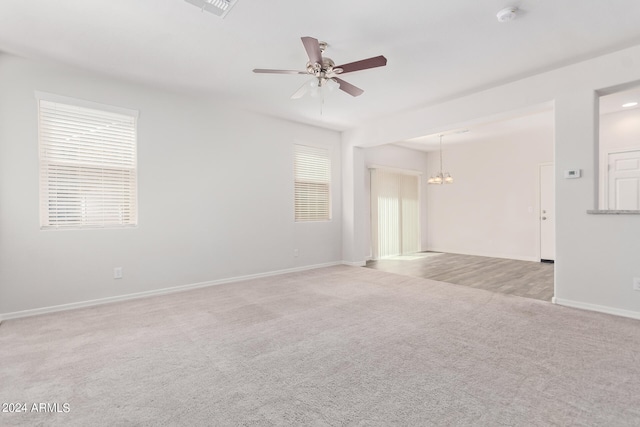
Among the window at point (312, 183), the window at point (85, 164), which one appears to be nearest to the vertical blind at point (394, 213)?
the window at point (312, 183)

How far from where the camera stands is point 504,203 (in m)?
7.14

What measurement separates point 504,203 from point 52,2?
8132 millimetres

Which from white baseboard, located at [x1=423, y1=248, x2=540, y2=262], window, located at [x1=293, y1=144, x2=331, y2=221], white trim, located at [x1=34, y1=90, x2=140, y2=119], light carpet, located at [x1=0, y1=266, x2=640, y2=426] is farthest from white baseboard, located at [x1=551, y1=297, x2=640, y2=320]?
white trim, located at [x1=34, y1=90, x2=140, y2=119]

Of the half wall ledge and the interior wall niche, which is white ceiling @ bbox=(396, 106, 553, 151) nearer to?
the interior wall niche

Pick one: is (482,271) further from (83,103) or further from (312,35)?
(83,103)

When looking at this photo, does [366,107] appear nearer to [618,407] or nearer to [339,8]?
[339,8]

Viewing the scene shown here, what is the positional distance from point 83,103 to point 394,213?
6.35 m

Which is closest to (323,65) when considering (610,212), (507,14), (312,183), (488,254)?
(507,14)

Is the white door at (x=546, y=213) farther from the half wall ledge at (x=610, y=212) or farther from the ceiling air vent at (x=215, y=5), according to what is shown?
the ceiling air vent at (x=215, y=5)

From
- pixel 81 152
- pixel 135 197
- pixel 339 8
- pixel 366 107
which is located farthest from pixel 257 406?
pixel 366 107

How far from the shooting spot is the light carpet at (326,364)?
1685mm

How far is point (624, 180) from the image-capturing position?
5.27 metres

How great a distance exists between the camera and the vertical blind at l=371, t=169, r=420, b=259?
7.14 metres

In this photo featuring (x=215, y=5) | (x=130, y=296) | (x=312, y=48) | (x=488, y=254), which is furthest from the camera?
(x=488, y=254)
